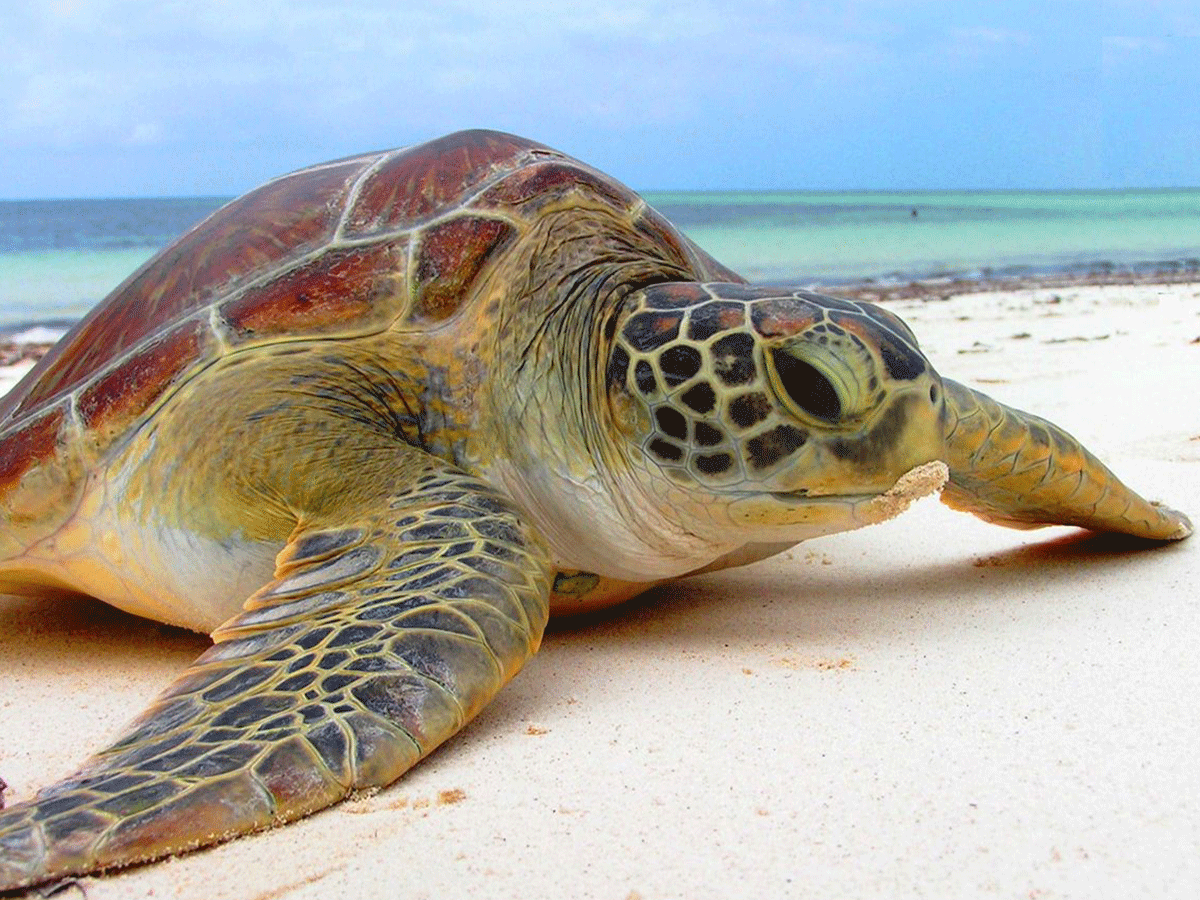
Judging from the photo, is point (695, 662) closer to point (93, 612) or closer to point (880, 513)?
point (880, 513)

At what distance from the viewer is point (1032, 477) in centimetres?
243

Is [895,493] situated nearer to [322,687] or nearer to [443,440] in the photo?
[443,440]

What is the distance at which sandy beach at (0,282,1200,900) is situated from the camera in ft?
3.98

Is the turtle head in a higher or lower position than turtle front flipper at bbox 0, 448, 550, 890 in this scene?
higher

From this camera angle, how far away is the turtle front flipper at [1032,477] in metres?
2.32

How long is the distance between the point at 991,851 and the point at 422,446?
139cm

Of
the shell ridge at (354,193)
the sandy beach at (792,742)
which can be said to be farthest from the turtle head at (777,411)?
the shell ridge at (354,193)

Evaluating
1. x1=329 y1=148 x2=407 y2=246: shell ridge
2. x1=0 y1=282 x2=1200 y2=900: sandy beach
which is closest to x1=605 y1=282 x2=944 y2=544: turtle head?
x1=0 y1=282 x2=1200 y2=900: sandy beach

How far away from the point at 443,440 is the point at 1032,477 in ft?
4.28

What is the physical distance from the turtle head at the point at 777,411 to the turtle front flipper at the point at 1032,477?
307 millimetres

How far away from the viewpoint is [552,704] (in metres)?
1.79

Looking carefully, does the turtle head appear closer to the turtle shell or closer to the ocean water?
the turtle shell

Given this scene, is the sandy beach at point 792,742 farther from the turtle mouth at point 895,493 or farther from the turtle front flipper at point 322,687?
the turtle mouth at point 895,493

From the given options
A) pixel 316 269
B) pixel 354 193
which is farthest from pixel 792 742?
pixel 354 193
